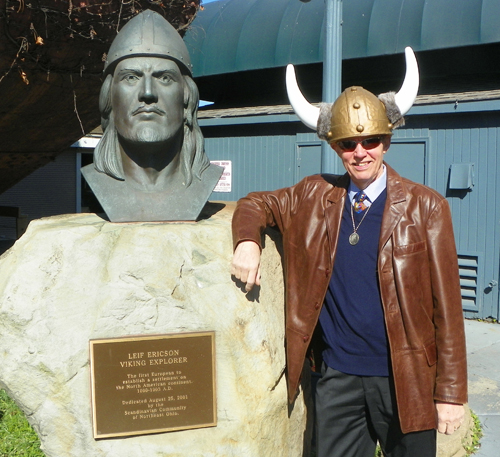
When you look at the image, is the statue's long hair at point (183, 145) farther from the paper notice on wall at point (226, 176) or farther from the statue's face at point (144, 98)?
the paper notice on wall at point (226, 176)

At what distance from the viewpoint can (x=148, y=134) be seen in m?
3.13

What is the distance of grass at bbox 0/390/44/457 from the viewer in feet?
10.2

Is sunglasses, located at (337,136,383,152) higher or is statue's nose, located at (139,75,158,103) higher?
statue's nose, located at (139,75,158,103)

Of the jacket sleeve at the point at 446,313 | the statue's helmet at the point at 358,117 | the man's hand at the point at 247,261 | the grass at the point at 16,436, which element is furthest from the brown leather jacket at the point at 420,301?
the grass at the point at 16,436

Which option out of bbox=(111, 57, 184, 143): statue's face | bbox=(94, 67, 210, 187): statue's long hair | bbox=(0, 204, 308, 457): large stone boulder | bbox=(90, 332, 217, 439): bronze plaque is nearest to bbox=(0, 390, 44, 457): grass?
bbox=(0, 204, 308, 457): large stone boulder

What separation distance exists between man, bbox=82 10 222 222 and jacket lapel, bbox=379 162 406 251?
1208 mm

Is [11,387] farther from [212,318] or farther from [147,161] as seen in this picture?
[147,161]

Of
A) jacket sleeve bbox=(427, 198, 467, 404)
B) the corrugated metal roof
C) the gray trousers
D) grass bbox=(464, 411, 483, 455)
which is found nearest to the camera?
jacket sleeve bbox=(427, 198, 467, 404)

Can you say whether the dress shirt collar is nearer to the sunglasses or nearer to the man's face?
the man's face

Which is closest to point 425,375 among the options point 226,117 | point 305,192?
point 305,192

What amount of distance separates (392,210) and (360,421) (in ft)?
3.16

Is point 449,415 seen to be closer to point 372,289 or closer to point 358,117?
point 372,289

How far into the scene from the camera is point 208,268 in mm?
2797

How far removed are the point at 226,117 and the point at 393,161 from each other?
271cm
